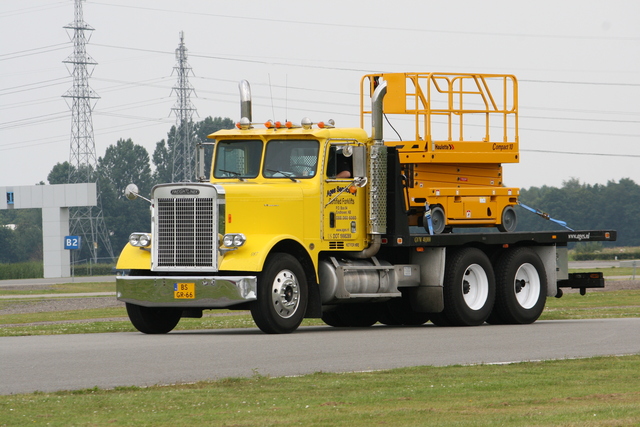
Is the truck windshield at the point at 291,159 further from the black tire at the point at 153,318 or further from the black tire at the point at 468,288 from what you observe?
the black tire at the point at 468,288

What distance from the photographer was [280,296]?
58.8ft

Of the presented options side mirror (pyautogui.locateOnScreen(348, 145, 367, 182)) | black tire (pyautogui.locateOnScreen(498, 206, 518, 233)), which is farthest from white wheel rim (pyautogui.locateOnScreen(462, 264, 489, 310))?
side mirror (pyautogui.locateOnScreen(348, 145, 367, 182))

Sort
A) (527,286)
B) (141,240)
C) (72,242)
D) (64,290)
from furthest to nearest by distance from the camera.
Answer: (72,242) → (64,290) → (527,286) → (141,240)

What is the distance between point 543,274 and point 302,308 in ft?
19.4

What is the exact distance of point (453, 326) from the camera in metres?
20.8

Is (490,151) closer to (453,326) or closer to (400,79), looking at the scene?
(400,79)

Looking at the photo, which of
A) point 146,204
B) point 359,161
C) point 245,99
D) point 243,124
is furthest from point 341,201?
point 146,204

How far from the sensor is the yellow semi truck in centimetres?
1798

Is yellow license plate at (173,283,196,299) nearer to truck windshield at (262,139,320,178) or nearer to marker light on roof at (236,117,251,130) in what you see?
truck windshield at (262,139,320,178)

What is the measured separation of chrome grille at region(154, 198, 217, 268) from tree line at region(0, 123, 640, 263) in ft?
325

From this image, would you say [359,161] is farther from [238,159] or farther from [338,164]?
[238,159]

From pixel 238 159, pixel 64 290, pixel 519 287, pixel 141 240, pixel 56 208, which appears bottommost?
pixel 64 290

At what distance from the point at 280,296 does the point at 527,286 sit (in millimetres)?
6170

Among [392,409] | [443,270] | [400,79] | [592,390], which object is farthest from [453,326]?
[392,409]
